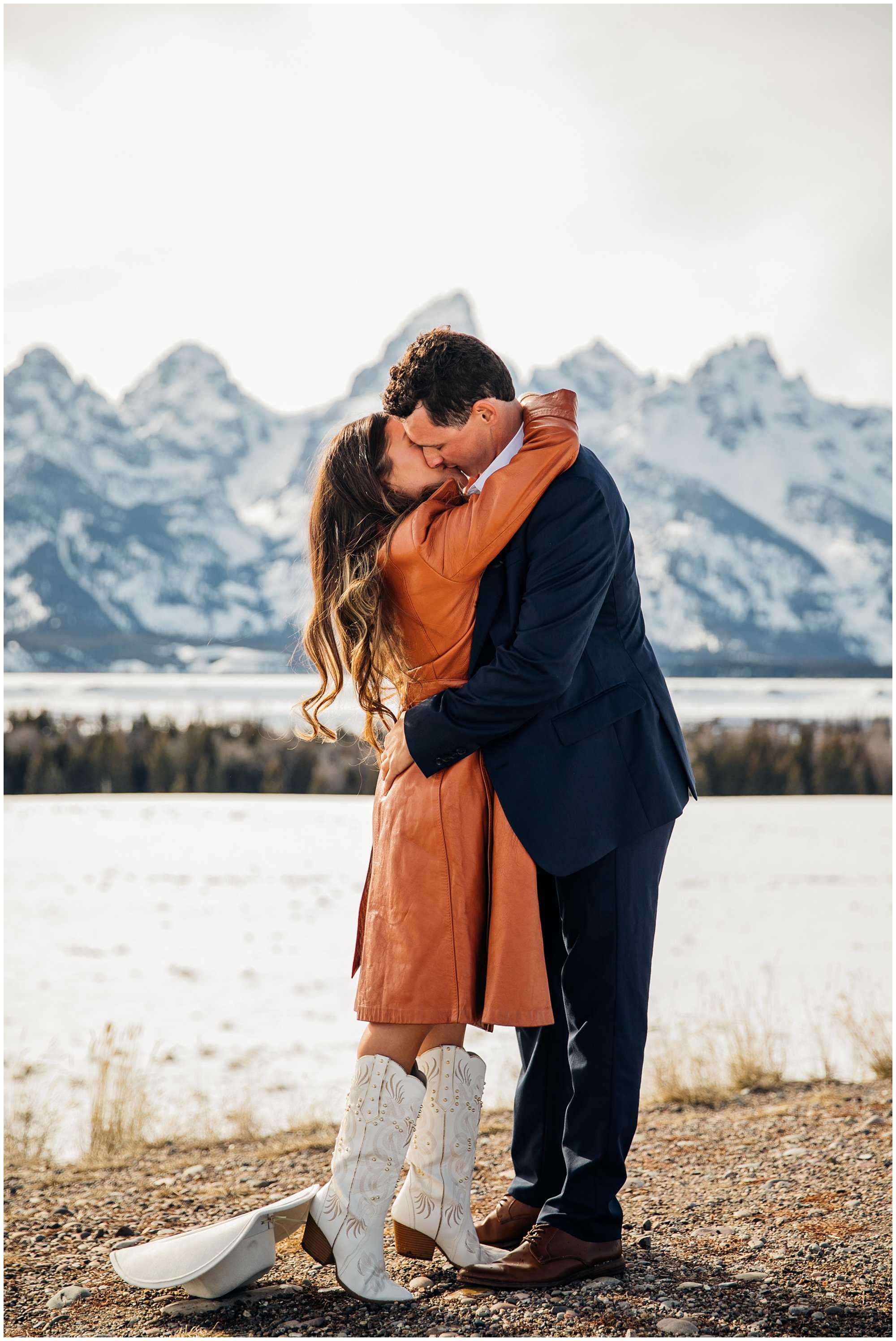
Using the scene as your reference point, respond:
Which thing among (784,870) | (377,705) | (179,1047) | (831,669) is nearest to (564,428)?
(377,705)

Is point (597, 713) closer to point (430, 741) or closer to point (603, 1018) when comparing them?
point (430, 741)

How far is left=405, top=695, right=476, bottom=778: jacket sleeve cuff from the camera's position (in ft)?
6.44

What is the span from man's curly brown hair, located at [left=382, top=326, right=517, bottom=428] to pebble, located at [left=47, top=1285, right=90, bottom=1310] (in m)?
1.92

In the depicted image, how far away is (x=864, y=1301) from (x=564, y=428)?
1.76m

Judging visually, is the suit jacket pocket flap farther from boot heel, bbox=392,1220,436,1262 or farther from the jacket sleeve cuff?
boot heel, bbox=392,1220,436,1262

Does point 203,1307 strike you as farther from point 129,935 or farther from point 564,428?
point 129,935

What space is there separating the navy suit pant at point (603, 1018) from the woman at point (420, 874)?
12 centimetres

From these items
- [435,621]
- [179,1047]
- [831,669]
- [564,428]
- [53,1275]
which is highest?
[831,669]

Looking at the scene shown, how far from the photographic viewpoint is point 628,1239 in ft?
7.81

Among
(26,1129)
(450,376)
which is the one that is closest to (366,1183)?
(450,376)

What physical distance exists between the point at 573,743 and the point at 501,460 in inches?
21.2

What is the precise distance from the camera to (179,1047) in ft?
17.1

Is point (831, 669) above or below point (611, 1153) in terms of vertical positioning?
above

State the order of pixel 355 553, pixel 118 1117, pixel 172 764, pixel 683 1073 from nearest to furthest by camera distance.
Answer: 1. pixel 355 553
2. pixel 118 1117
3. pixel 683 1073
4. pixel 172 764
